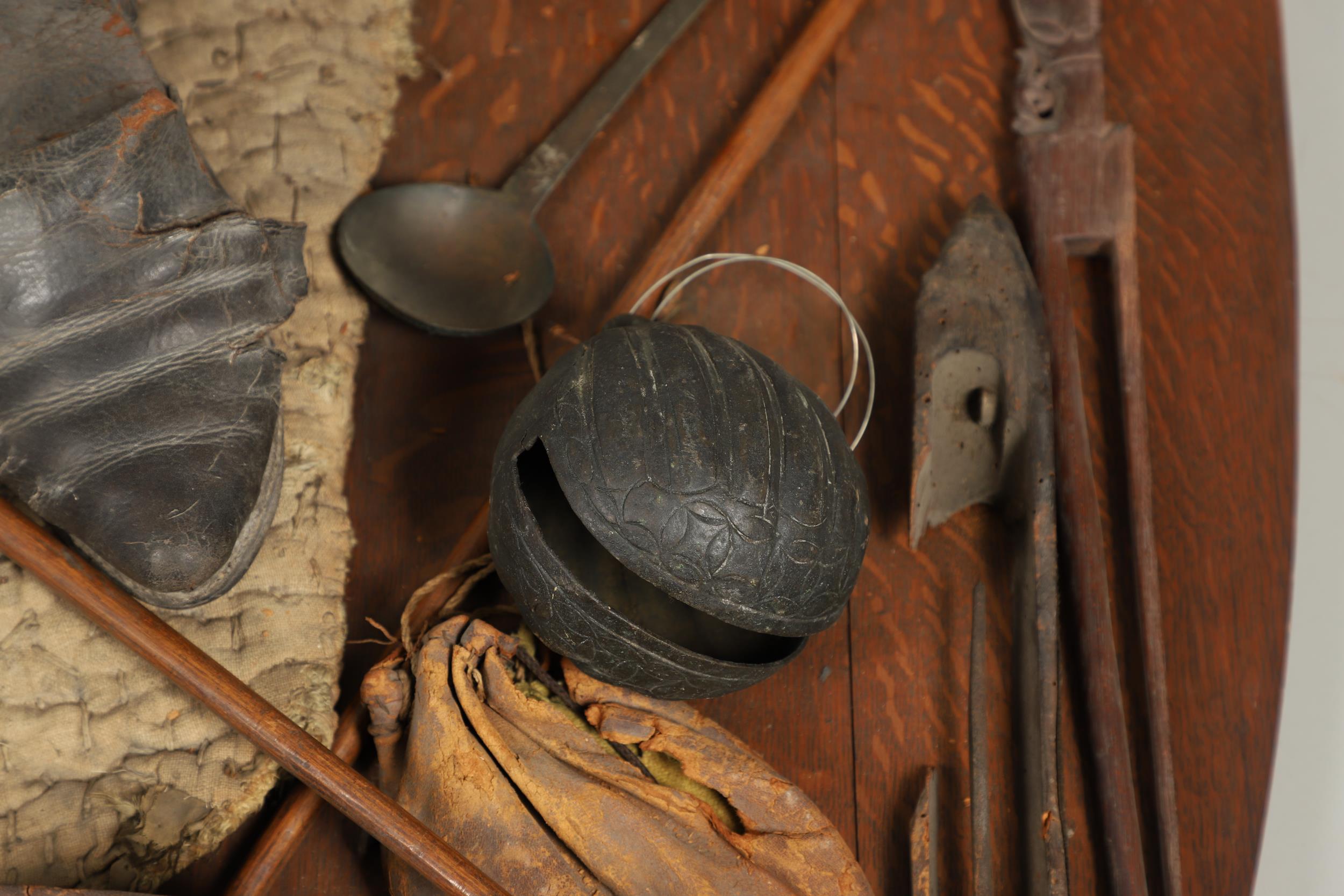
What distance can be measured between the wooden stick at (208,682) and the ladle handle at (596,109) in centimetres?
62

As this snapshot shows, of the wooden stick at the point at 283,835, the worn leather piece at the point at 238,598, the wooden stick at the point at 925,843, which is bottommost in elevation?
the wooden stick at the point at 925,843

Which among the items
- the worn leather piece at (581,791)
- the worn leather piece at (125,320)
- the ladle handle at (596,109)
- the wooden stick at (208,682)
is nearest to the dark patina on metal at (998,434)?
the worn leather piece at (581,791)

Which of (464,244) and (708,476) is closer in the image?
(708,476)

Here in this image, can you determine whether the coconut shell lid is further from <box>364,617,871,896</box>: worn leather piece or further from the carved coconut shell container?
<box>364,617,871,896</box>: worn leather piece

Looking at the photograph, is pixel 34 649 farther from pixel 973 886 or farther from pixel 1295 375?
pixel 1295 375

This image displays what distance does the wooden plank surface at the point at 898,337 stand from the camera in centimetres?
119

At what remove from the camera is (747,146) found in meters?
1.38

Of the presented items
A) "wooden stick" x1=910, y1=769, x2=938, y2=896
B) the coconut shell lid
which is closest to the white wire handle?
the coconut shell lid

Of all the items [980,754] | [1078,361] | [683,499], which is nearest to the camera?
[683,499]

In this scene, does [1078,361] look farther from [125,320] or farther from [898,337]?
[125,320]

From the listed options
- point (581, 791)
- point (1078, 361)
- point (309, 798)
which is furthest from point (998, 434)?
point (309, 798)

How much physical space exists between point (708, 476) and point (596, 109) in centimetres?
65

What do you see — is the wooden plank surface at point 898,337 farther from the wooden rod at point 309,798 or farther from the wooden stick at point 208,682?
the wooden stick at point 208,682

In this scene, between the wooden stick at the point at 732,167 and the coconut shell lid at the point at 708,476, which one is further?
the wooden stick at the point at 732,167
